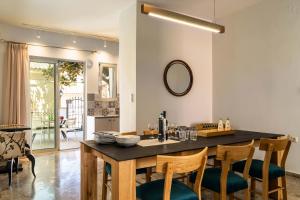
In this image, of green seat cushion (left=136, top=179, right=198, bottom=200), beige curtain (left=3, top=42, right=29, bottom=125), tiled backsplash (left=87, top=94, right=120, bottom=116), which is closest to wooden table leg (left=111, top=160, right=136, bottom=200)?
green seat cushion (left=136, top=179, right=198, bottom=200)

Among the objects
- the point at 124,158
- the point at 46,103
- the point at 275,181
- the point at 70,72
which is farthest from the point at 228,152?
the point at 70,72

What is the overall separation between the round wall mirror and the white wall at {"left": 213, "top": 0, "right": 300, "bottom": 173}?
77 centimetres

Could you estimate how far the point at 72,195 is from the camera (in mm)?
3176

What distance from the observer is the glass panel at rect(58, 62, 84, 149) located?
705cm

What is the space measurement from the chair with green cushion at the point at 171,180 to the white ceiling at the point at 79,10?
3.03 meters

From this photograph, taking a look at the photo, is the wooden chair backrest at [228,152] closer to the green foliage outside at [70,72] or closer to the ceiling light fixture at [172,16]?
the ceiling light fixture at [172,16]

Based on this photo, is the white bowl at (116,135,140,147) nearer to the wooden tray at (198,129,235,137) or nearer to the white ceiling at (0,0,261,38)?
the wooden tray at (198,129,235,137)

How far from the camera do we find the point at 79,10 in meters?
4.52

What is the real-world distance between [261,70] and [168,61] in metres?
1.67

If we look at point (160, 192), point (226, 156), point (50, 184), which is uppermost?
point (226, 156)

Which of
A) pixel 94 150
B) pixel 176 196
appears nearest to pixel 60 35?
pixel 94 150

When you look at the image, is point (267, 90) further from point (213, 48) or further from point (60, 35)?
point (60, 35)

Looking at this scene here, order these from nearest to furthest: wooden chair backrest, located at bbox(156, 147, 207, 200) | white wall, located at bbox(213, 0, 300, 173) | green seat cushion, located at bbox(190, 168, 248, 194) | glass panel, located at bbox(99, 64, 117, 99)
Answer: wooden chair backrest, located at bbox(156, 147, 207, 200)
green seat cushion, located at bbox(190, 168, 248, 194)
white wall, located at bbox(213, 0, 300, 173)
glass panel, located at bbox(99, 64, 117, 99)

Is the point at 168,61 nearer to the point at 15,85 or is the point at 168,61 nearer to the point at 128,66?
the point at 128,66
